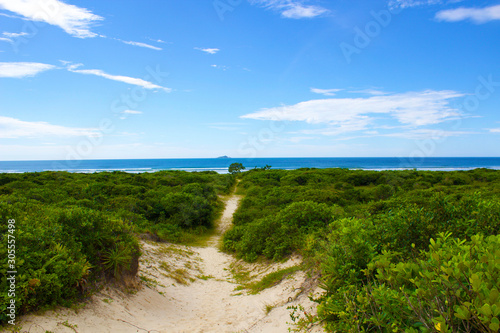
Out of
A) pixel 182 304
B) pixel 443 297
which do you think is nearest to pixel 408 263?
pixel 443 297

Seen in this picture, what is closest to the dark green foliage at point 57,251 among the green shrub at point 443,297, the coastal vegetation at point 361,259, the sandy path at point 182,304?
the coastal vegetation at point 361,259

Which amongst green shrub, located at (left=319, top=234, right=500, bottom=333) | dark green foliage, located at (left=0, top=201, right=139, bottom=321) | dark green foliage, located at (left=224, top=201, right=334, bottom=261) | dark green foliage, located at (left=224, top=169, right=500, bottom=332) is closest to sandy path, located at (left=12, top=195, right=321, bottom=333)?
dark green foliage, located at (left=0, top=201, right=139, bottom=321)

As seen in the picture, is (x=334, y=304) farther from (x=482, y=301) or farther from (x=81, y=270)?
(x=81, y=270)

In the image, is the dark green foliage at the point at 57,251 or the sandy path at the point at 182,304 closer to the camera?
the dark green foliage at the point at 57,251

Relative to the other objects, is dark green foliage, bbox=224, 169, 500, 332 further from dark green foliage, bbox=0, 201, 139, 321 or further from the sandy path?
dark green foliage, bbox=0, 201, 139, 321

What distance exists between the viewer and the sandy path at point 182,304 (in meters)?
5.55

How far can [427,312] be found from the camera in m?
3.01

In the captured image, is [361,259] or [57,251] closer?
[361,259]

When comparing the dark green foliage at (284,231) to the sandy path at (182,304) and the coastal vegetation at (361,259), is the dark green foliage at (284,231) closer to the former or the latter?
the coastal vegetation at (361,259)

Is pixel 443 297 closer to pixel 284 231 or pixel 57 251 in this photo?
pixel 57 251

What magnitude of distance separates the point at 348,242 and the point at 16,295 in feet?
18.6

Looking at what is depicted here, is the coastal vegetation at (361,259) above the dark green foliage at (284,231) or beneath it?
above

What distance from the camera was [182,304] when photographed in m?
8.61

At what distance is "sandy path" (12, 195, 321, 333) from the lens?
5547 millimetres
